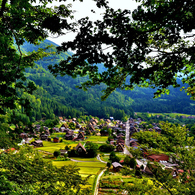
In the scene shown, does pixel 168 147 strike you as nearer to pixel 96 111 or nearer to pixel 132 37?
pixel 132 37

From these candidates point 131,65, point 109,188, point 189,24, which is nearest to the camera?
point 189,24

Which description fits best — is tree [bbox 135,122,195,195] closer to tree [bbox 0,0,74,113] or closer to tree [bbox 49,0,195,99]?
tree [bbox 49,0,195,99]

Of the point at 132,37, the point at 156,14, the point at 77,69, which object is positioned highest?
the point at 156,14

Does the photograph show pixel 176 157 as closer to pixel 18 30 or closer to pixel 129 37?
pixel 129 37

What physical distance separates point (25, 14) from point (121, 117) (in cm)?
14772

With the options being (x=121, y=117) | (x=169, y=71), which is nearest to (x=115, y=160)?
(x=169, y=71)

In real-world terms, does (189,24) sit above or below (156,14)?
below

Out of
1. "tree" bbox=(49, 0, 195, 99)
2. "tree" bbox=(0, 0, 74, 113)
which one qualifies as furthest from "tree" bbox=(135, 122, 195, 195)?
"tree" bbox=(0, 0, 74, 113)

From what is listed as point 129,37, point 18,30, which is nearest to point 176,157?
point 129,37

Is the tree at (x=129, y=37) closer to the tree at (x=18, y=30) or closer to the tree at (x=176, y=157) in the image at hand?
the tree at (x=18, y=30)

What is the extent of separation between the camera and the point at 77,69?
11.2ft

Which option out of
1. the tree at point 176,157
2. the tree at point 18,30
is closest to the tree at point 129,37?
the tree at point 18,30

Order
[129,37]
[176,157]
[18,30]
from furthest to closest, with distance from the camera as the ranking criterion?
[176,157], [18,30], [129,37]

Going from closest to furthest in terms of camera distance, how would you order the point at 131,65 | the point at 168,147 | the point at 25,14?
the point at 131,65
the point at 25,14
the point at 168,147
